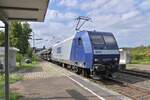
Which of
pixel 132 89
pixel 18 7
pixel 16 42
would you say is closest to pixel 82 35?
pixel 132 89

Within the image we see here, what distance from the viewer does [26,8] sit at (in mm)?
8047

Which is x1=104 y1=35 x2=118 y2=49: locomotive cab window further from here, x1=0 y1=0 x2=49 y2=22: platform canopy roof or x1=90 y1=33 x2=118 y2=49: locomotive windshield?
x1=0 y1=0 x2=49 y2=22: platform canopy roof

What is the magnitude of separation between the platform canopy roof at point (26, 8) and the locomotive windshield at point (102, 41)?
11682 millimetres

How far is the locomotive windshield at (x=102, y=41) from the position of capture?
21259mm

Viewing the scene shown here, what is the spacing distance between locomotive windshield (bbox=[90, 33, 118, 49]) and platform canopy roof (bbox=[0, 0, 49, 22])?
11.7 m

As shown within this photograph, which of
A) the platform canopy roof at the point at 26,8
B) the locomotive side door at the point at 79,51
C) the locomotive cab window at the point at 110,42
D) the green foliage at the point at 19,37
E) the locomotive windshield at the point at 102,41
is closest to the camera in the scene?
the platform canopy roof at the point at 26,8

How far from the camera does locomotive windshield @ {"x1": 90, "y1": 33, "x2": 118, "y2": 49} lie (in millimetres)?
21259

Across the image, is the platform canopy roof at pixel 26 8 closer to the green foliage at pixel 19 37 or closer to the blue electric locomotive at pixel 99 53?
the blue electric locomotive at pixel 99 53

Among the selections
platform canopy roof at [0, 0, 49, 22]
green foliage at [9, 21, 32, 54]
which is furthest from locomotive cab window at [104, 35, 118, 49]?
green foliage at [9, 21, 32, 54]

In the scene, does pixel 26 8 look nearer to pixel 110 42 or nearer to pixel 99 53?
pixel 99 53

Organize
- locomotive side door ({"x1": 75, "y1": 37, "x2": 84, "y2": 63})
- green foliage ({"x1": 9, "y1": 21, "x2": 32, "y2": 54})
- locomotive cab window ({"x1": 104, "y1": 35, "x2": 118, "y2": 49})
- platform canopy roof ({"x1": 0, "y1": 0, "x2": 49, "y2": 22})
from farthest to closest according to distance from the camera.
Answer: green foliage ({"x1": 9, "y1": 21, "x2": 32, "y2": 54}) → locomotive side door ({"x1": 75, "y1": 37, "x2": 84, "y2": 63}) → locomotive cab window ({"x1": 104, "y1": 35, "x2": 118, "y2": 49}) → platform canopy roof ({"x1": 0, "y1": 0, "x2": 49, "y2": 22})

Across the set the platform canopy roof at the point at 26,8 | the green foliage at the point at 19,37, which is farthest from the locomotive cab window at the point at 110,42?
the green foliage at the point at 19,37

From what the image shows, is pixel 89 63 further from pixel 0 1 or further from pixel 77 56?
pixel 0 1

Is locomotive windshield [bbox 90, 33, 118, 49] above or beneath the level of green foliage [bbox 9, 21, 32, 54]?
beneath
